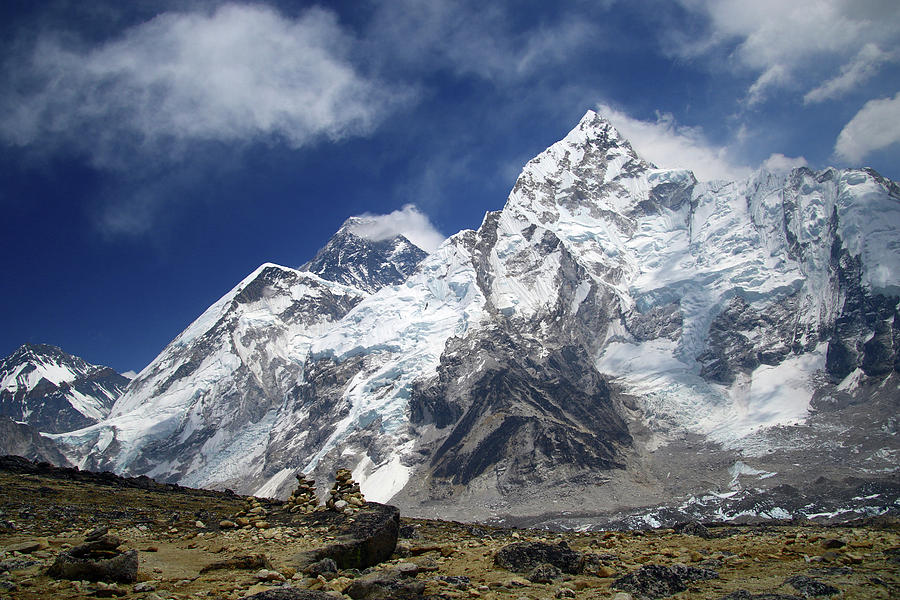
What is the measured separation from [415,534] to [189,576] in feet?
52.9

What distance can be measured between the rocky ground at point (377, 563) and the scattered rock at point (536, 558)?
0.04 m

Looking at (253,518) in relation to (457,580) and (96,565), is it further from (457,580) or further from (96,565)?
(457,580)

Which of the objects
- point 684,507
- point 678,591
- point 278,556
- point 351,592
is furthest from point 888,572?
point 684,507

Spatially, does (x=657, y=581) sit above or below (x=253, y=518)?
below

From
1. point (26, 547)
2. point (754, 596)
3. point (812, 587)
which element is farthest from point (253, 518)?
point (812, 587)

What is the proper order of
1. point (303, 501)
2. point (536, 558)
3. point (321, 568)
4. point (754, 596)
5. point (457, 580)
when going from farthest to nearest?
1. point (303, 501)
2. point (536, 558)
3. point (321, 568)
4. point (457, 580)
5. point (754, 596)

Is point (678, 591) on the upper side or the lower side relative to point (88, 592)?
lower

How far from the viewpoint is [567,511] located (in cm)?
19938

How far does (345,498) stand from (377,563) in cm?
521

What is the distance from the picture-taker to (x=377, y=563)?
18.4 meters

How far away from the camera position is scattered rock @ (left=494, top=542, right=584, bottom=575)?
16.8 m

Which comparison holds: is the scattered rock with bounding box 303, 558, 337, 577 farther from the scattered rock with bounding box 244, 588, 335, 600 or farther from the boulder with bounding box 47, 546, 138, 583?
the boulder with bounding box 47, 546, 138, 583

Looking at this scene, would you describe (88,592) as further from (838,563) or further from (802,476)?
(802,476)

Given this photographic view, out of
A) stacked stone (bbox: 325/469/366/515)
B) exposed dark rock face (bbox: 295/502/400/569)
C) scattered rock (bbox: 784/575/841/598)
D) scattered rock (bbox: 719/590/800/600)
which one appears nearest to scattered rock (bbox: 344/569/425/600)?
exposed dark rock face (bbox: 295/502/400/569)
